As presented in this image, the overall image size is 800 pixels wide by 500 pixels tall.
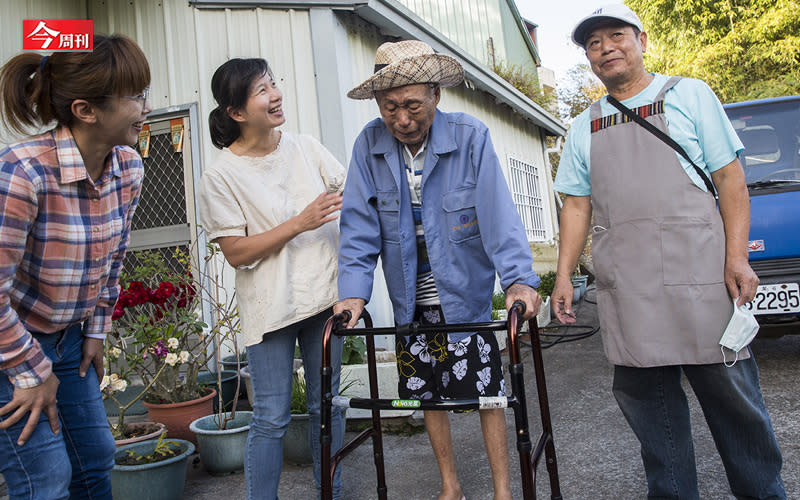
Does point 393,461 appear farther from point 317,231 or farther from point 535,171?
point 535,171

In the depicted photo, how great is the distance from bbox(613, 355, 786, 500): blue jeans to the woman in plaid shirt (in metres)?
2.04

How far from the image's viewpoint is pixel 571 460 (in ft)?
11.1

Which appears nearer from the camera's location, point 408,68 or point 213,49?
point 408,68

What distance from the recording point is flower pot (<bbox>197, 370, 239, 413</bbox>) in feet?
15.1

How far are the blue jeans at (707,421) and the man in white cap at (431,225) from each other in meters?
0.57

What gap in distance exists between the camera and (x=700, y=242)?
218 cm

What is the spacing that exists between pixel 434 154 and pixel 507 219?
413 millimetres

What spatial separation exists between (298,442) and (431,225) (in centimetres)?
195

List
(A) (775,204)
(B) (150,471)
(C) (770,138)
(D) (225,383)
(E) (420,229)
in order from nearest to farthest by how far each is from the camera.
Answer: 1. (E) (420,229)
2. (B) (150,471)
3. (A) (775,204)
4. (D) (225,383)
5. (C) (770,138)

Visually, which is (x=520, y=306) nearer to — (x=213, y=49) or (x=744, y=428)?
(x=744, y=428)

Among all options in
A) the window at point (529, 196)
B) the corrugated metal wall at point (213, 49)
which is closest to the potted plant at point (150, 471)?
the corrugated metal wall at point (213, 49)

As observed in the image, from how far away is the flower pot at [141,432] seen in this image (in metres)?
3.34

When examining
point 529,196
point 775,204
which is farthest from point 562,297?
point 529,196

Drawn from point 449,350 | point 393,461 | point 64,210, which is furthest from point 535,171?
point 64,210
